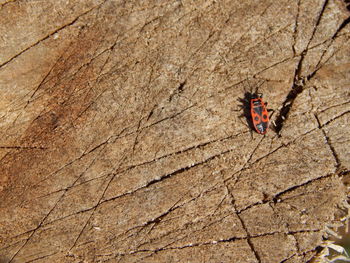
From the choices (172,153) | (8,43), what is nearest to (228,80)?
(172,153)

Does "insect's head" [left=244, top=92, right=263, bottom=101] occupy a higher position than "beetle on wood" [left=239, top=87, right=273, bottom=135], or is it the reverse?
"insect's head" [left=244, top=92, right=263, bottom=101]

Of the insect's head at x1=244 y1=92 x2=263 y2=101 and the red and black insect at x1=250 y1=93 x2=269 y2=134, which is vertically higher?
the insect's head at x1=244 y1=92 x2=263 y2=101

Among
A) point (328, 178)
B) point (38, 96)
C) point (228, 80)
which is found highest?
point (38, 96)

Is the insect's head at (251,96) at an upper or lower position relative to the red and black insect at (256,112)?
upper

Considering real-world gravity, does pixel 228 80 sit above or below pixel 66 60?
below

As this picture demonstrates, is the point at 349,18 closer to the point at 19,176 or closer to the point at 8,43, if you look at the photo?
the point at 8,43
